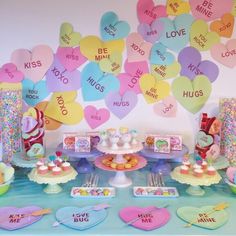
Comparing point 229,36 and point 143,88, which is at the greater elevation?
point 229,36

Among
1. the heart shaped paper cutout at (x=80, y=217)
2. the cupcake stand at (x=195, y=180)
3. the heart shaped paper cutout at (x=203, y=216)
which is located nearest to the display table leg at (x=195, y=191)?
the cupcake stand at (x=195, y=180)

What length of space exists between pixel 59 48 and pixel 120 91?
1.01ft

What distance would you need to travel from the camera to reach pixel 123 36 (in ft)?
4.79

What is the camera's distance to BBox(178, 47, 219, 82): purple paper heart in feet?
4.80

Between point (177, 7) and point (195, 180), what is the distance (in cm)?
70

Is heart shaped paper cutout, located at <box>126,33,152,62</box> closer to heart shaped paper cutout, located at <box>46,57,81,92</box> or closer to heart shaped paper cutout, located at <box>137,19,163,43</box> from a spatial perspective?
heart shaped paper cutout, located at <box>137,19,163,43</box>

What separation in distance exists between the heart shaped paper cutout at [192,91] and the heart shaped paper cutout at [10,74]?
0.65 m

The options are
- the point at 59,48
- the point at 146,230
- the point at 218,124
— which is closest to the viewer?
the point at 146,230

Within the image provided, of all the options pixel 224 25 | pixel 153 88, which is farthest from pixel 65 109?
pixel 224 25

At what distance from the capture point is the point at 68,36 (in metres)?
1.46

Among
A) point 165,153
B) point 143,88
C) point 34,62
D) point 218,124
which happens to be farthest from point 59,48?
point 218,124

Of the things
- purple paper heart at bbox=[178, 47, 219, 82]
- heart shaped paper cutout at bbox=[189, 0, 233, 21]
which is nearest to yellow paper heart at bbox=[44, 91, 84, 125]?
purple paper heart at bbox=[178, 47, 219, 82]

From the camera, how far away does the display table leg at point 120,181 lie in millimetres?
1284

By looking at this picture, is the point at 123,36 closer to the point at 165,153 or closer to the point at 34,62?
the point at 34,62
